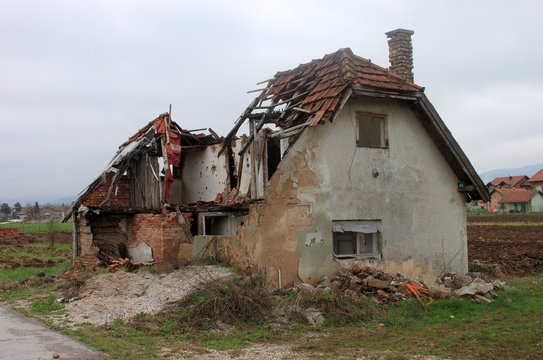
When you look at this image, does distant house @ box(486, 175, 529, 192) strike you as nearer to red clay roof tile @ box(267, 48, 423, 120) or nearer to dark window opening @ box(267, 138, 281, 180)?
red clay roof tile @ box(267, 48, 423, 120)

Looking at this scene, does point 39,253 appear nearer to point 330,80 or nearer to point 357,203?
point 357,203

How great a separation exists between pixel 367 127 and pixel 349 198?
198 cm

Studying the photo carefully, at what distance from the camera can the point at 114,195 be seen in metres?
18.0

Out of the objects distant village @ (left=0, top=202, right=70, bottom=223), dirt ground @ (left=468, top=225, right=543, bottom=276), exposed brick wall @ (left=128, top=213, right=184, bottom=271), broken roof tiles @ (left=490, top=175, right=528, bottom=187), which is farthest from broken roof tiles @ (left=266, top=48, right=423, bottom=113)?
broken roof tiles @ (left=490, top=175, right=528, bottom=187)

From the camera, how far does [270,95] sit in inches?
612

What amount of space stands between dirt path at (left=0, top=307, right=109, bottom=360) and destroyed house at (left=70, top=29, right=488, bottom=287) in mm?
4439

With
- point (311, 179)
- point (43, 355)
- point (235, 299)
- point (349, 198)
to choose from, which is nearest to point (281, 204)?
point (311, 179)

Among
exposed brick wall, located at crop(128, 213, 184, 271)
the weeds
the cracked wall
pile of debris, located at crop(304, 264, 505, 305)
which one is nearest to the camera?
pile of debris, located at crop(304, 264, 505, 305)

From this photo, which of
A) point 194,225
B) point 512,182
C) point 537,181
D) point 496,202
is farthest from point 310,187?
point 512,182

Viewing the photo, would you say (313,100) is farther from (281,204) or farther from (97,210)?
(97,210)

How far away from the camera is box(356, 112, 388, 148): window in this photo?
47.6 ft

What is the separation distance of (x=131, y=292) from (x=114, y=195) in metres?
5.44

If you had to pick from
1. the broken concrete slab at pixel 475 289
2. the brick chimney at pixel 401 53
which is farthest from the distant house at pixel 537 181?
the broken concrete slab at pixel 475 289

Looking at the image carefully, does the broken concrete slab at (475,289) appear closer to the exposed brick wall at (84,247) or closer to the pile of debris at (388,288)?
the pile of debris at (388,288)
